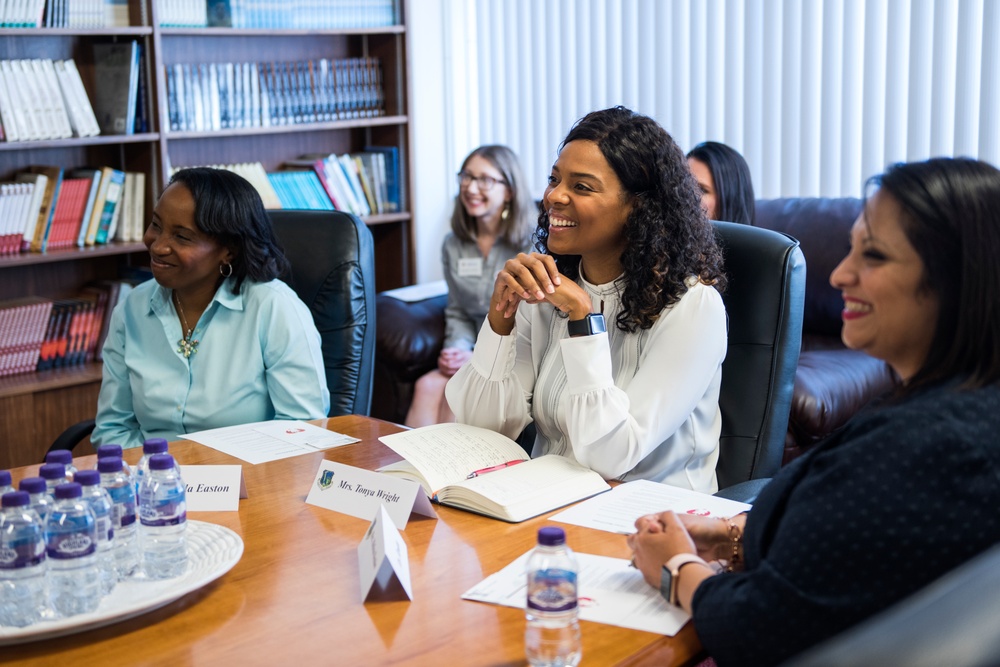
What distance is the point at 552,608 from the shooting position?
1165 mm

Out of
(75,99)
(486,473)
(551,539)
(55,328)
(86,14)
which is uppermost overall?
(86,14)

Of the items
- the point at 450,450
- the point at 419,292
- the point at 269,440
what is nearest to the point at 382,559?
the point at 450,450

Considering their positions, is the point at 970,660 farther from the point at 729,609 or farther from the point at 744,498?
the point at 744,498

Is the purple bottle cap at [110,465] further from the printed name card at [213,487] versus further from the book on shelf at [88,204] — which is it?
the book on shelf at [88,204]

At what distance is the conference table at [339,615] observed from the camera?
3.96 ft

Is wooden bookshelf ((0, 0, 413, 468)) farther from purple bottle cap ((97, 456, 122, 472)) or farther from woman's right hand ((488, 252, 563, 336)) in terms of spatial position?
purple bottle cap ((97, 456, 122, 472))

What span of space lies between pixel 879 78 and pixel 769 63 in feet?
1.41

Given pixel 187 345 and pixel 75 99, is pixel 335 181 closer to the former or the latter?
pixel 75 99

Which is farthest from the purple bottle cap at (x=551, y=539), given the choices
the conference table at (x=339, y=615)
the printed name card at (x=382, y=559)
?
the printed name card at (x=382, y=559)

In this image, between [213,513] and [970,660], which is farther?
[213,513]

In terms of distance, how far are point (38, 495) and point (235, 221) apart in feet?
4.27

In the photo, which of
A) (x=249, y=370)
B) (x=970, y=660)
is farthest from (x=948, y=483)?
(x=249, y=370)

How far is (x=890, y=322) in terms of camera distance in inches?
48.2

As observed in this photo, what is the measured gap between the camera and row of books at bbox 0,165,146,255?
12.3 feet
